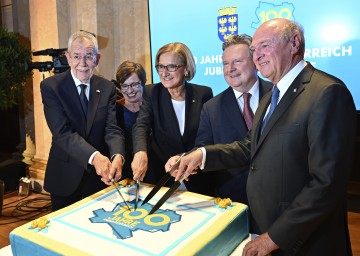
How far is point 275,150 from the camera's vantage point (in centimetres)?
113

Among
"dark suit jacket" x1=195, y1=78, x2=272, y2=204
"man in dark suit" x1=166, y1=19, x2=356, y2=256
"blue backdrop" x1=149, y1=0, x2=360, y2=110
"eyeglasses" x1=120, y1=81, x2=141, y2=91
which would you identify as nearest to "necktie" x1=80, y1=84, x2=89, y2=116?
"eyeglasses" x1=120, y1=81, x2=141, y2=91

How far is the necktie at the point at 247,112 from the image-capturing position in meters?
1.64

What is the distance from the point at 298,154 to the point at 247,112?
1.93 ft

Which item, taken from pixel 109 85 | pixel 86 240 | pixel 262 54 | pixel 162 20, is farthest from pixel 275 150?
pixel 162 20

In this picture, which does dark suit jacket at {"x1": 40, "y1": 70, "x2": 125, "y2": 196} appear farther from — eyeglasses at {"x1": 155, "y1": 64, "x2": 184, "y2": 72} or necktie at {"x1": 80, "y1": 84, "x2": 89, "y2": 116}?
eyeglasses at {"x1": 155, "y1": 64, "x2": 184, "y2": 72}

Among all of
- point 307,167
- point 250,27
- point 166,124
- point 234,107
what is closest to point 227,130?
point 234,107

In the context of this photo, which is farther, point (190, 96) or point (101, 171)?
point (190, 96)

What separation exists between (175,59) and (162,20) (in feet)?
5.88

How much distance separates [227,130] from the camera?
1.65 meters

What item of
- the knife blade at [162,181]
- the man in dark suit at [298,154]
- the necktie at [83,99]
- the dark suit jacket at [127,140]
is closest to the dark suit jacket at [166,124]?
the dark suit jacket at [127,140]

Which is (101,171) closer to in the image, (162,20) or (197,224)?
(197,224)

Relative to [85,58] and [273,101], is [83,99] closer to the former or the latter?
[85,58]

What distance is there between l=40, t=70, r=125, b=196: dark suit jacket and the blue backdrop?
164cm

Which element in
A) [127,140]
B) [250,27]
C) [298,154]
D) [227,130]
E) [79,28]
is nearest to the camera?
[298,154]
